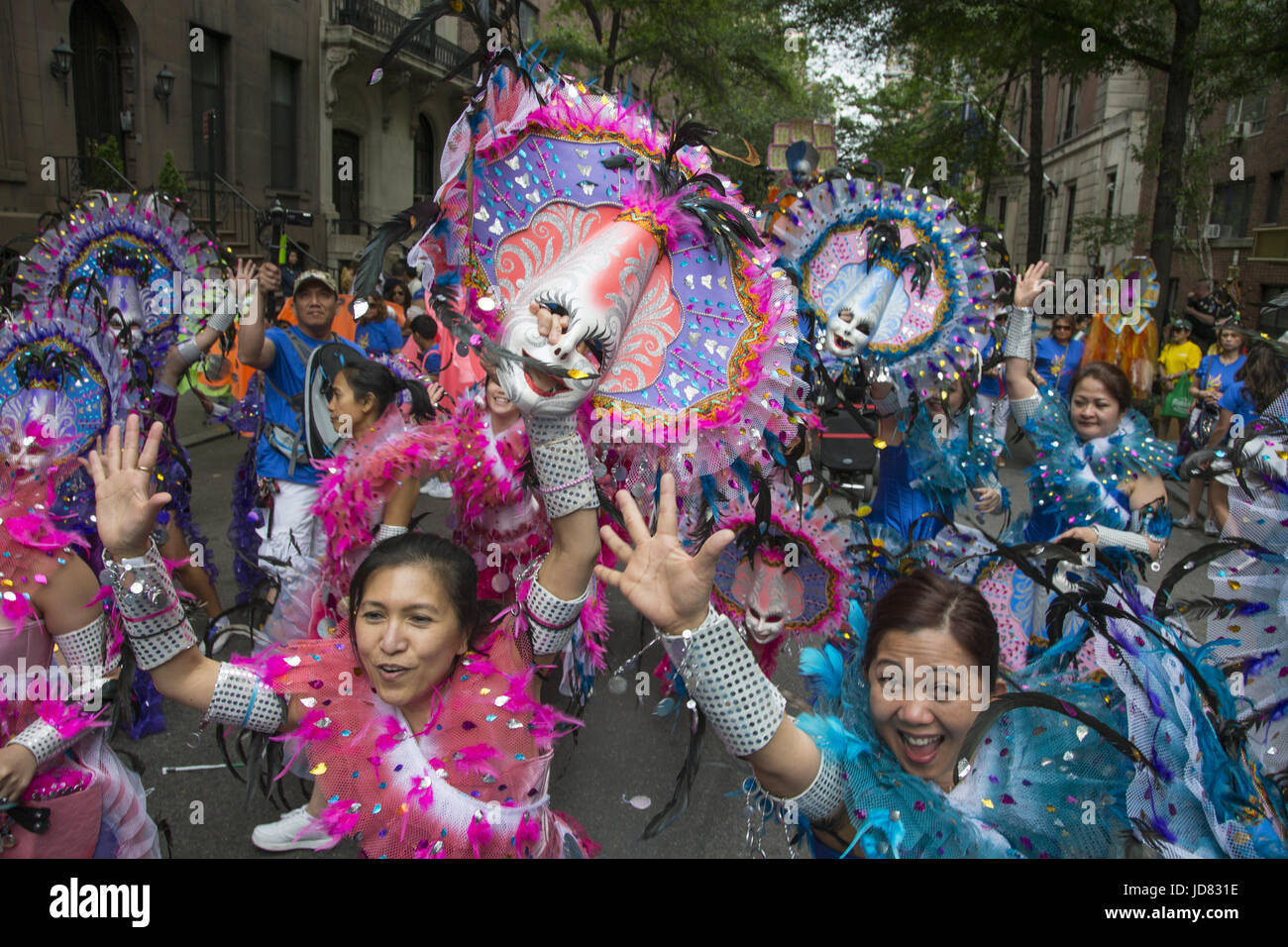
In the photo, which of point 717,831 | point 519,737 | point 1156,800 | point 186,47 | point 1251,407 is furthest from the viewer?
point 186,47

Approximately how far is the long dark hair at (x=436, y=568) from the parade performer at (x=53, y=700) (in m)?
0.60

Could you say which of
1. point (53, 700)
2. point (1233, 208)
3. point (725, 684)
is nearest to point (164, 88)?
point (53, 700)

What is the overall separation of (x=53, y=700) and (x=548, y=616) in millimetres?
1112

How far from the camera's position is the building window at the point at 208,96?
14.1 metres

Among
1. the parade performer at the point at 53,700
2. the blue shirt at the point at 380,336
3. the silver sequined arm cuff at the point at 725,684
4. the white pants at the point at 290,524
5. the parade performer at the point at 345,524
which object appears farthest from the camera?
the blue shirt at the point at 380,336

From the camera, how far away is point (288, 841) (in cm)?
303

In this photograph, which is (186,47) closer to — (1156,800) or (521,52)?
(521,52)

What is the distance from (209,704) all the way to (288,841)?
56.3 inches

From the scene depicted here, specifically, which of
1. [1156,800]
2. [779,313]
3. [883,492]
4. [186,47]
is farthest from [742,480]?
[186,47]

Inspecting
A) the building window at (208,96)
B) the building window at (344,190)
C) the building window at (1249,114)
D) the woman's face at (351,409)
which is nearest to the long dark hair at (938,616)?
the woman's face at (351,409)

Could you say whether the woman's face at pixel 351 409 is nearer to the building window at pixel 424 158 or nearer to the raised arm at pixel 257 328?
the raised arm at pixel 257 328

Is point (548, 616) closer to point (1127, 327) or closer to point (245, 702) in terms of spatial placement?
point (245, 702)

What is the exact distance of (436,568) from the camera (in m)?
2.05

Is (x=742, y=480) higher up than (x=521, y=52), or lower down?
lower down
